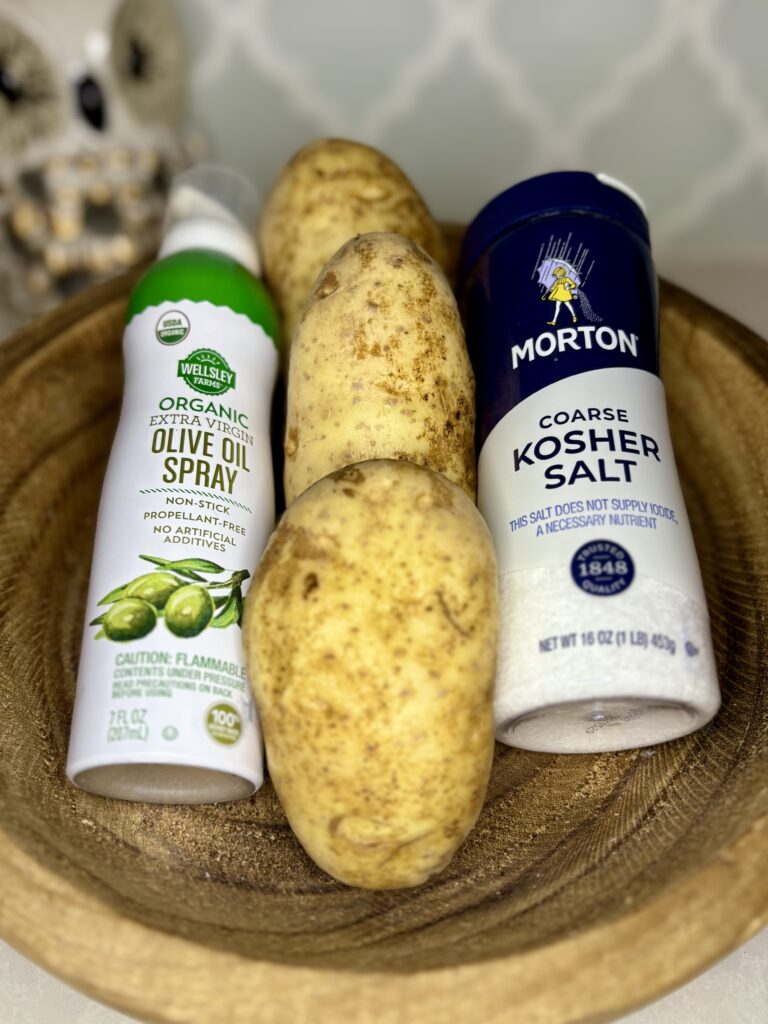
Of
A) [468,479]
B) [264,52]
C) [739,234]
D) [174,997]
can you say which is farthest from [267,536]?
[739,234]

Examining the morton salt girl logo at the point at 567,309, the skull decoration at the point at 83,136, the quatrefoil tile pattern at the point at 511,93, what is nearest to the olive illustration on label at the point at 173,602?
the morton salt girl logo at the point at 567,309

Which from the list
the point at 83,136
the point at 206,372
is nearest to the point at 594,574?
the point at 206,372

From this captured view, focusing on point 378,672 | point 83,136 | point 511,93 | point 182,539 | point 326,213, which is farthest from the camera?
point 511,93

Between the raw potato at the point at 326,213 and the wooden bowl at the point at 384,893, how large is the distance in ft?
0.47

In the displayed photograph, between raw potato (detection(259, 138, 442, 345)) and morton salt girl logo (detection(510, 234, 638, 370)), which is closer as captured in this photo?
morton salt girl logo (detection(510, 234, 638, 370))

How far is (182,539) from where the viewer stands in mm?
676

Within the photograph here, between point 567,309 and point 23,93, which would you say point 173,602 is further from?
point 23,93

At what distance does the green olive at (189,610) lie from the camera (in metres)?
0.65

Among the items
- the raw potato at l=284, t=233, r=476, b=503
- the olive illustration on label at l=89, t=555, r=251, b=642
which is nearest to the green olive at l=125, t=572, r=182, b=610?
the olive illustration on label at l=89, t=555, r=251, b=642

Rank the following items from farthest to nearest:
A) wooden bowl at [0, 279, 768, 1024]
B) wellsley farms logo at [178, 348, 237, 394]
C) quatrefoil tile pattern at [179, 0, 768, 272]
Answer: quatrefoil tile pattern at [179, 0, 768, 272] < wellsley farms logo at [178, 348, 237, 394] < wooden bowl at [0, 279, 768, 1024]

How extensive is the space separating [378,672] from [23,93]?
0.63 m

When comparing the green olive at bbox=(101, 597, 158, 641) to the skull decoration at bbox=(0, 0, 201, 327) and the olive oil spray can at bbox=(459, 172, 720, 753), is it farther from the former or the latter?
the skull decoration at bbox=(0, 0, 201, 327)

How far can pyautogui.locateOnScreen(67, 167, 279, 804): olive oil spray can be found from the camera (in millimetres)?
632

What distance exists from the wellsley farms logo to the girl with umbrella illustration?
0.23 metres
